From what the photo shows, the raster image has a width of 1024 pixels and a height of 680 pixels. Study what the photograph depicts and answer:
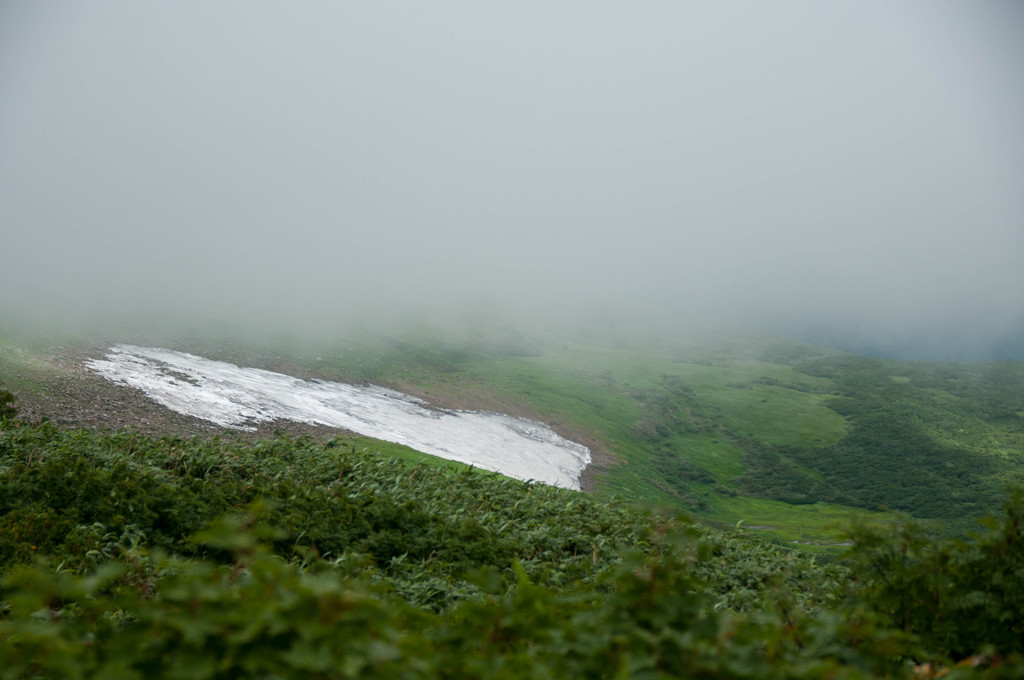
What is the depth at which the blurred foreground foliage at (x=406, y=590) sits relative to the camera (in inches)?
89.4

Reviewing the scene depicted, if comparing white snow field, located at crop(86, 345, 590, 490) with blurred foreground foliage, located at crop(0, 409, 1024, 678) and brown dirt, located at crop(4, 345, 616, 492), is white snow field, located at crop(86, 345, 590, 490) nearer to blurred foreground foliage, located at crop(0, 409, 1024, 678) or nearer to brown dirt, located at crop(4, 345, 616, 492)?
brown dirt, located at crop(4, 345, 616, 492)

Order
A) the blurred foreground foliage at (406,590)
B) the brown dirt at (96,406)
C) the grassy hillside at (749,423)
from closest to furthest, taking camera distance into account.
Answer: the blurred foreground foliage at (406,590) → the brown dirt at (96,406) → the grassy hillside at (749,423)

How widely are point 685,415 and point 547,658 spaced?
64.5m

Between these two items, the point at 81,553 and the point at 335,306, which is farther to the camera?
the point at 335,306

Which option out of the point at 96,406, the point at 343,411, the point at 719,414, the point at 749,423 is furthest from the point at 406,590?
the point at 719,414

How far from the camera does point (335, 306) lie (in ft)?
255

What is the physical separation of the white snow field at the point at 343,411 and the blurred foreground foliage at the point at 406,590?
12.7m

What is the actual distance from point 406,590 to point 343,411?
80.1 feet

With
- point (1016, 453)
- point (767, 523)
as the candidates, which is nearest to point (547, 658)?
point (767, 523)

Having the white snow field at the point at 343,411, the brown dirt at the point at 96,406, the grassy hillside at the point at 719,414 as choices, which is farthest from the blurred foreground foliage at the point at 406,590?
the white snow field at the point at 343,411

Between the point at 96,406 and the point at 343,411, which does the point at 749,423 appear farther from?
the point at 96,406

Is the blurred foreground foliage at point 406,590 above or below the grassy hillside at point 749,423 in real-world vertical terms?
above

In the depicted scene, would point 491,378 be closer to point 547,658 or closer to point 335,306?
point 335,306

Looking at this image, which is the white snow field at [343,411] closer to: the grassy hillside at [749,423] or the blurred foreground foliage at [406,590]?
the grassy hillside at [749,423]
